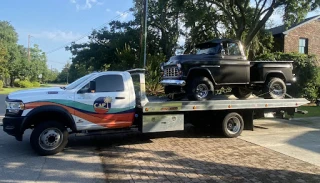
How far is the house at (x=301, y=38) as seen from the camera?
3066 centimetres

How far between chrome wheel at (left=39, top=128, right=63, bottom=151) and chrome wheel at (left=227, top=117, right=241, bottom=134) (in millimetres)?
5147

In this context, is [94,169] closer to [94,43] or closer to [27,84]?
[94,43]

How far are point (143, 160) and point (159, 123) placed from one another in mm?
1640

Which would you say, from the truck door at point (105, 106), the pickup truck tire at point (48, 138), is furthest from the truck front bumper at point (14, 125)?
the truck door at point (105, 106)

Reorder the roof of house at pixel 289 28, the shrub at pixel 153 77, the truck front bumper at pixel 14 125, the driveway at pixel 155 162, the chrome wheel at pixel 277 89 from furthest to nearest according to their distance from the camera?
1. the roof of house at pixel 289 28
2. the shrub at pixel 153 77
3. the chrome wheel at pixel 277 89
4. the truck front bumper at pixel 14 125
5. the driveway at pixel 155 162

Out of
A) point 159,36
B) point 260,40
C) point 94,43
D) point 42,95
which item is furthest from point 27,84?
point 42,95

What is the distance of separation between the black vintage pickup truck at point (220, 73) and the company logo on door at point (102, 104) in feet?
7.26

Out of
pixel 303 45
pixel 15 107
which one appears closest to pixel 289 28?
pixel 303 45

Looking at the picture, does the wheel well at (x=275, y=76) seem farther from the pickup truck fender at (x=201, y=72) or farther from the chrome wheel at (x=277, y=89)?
the pickup truck fender at (x=201, y=72)

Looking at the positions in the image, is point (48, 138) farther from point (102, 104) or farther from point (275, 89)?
point (275, 89)

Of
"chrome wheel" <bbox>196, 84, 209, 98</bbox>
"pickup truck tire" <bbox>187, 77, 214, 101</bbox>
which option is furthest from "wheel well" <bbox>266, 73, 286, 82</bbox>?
"chrome wheel" <bbox>196, 84, 209, 98</bbox>

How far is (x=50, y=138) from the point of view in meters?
7.20

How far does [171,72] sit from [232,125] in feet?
8.54

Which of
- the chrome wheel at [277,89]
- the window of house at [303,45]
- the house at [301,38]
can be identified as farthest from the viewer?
the window of house at [303,45]
